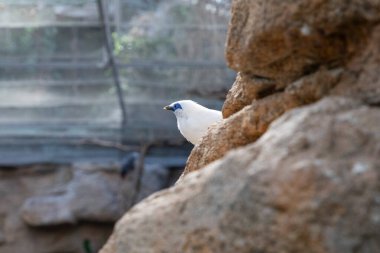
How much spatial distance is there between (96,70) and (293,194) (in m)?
6.47

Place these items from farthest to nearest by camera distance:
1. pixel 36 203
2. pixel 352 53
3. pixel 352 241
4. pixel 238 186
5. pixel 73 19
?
pixel 36 203 < pixel 73 19 < pixel 352 53 < pixel 238 186 < pixel 352 241

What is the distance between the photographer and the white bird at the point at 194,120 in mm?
4398

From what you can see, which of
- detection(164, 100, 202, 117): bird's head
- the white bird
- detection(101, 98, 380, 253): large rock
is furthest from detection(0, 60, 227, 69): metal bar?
detection(101, 98, 380, 253): large rock

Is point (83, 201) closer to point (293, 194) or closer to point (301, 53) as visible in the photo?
point (301, 53)

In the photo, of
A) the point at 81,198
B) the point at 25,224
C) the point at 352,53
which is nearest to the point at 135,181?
the point at 81,198

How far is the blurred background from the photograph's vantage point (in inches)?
293

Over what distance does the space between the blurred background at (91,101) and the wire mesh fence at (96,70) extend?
0.01 m

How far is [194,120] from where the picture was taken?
451 cm

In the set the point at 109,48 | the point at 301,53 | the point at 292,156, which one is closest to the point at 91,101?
the point at 109,48

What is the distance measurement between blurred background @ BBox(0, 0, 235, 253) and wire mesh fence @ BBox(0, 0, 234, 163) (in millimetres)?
10

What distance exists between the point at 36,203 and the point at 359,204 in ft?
23.8

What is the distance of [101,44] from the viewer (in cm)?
761

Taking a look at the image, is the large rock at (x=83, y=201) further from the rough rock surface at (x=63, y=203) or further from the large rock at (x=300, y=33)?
the large rock at (x=300, y=33)

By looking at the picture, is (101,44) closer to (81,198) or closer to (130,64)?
(130,64)
